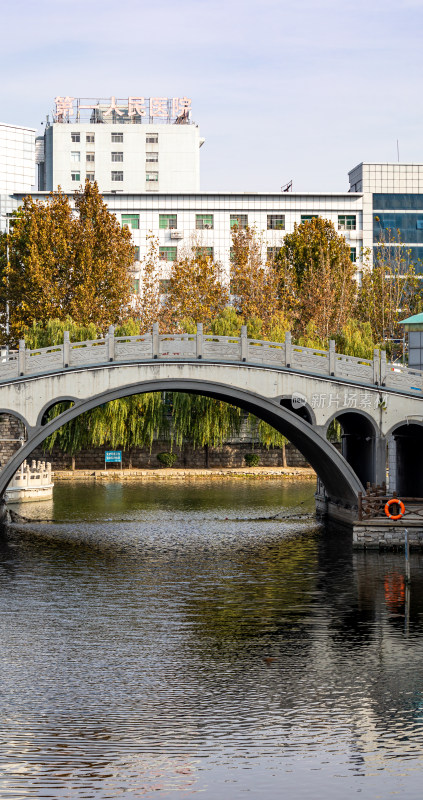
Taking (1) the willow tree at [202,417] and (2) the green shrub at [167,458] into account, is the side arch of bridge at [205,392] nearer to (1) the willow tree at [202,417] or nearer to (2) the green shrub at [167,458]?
(1) the willow tree at [202,417]

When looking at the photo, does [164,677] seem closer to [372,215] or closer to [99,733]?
[99,733]

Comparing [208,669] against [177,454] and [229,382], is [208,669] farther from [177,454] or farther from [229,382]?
[177,454]

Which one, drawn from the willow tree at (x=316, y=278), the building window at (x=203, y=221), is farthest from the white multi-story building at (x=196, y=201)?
the willow tree at (x=316, y=278)

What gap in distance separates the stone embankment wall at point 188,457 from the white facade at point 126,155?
202 ft

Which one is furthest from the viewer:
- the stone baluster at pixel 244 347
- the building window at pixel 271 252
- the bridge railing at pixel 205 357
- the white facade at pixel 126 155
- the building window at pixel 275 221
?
the white facade at pixel 126 155

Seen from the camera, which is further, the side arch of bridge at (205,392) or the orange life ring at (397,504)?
the side arch of bridge at (205,392)

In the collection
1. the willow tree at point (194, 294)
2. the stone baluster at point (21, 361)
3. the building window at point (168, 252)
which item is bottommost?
the stone baluster at point (21, 361)

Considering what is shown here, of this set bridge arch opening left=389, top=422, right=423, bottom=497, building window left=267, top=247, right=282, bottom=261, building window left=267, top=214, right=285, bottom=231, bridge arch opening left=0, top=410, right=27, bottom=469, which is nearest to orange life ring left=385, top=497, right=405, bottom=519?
bridge arch opening left=389, top=422, right=423, bottom=497

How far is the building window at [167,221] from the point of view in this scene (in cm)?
11938

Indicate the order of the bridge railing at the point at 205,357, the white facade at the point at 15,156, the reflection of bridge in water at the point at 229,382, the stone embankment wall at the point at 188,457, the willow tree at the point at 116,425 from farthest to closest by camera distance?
the white facade at the point at 15,156 → the stone embankment wall at the point at 188,457 → the willow tree at the point at 116,425 → the bridge railing at the point at 205,357 → the reflection of bridge in water at the point at 229,382

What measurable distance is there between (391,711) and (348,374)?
90.0 ft

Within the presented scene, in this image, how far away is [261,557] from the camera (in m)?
41.2

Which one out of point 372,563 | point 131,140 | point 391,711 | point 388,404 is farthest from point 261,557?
point 131,140

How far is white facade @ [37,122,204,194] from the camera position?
13812 centimetres
